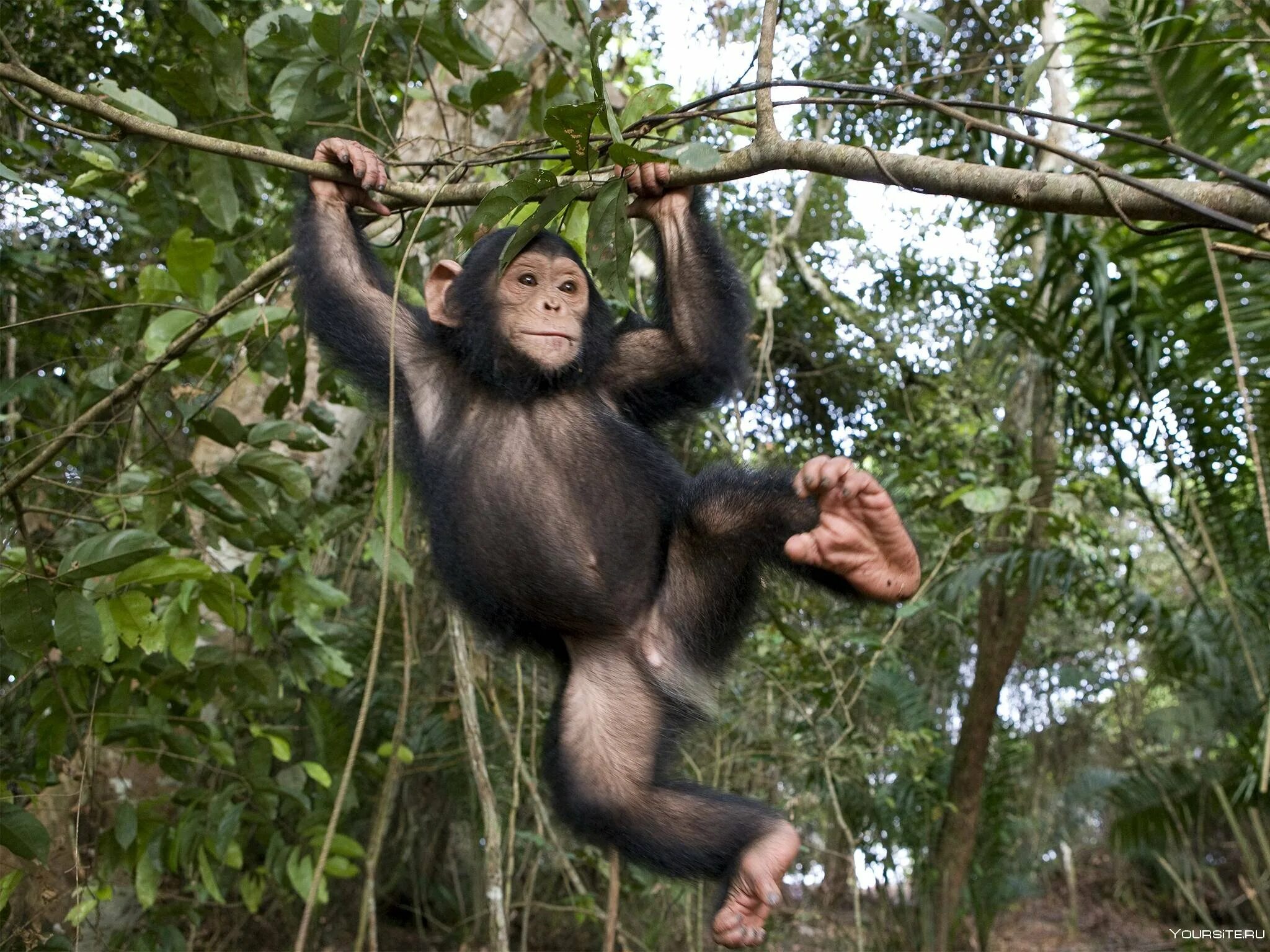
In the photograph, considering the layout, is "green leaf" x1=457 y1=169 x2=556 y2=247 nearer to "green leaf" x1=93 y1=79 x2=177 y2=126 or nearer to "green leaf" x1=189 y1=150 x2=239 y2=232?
"green leaf" x1=93 y1=79 x2=177 y2=126

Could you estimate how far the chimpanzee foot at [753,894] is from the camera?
3.00m

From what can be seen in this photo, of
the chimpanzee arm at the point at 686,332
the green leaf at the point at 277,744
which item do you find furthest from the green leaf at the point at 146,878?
the chimpanzee arm at the point at 686,332

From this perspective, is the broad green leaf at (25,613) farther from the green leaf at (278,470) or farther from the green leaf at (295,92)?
the green leaf at (295,92)

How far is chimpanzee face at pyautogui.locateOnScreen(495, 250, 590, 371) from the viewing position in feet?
11.9

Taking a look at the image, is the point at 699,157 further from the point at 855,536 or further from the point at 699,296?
the point at 699,296

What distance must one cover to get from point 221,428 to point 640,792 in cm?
221

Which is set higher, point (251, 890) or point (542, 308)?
point (542, 308)

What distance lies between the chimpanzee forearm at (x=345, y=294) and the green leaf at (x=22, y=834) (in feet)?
5.96

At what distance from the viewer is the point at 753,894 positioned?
304 cm

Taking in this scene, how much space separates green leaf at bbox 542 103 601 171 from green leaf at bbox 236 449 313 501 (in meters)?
1.99

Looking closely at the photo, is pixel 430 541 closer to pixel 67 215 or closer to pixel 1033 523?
pixel 67 215

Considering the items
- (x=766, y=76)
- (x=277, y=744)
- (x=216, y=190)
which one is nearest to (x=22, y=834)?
(x=277, y=744)

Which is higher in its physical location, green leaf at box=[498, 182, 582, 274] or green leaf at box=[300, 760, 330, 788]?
green leaf at box=[498, 182, 582, 274]

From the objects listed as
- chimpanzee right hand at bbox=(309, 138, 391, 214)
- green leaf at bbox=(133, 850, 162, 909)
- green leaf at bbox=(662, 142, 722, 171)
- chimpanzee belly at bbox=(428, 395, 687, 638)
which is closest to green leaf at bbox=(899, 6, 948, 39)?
green leaf at bbox=(662, 142, 722, 171)
